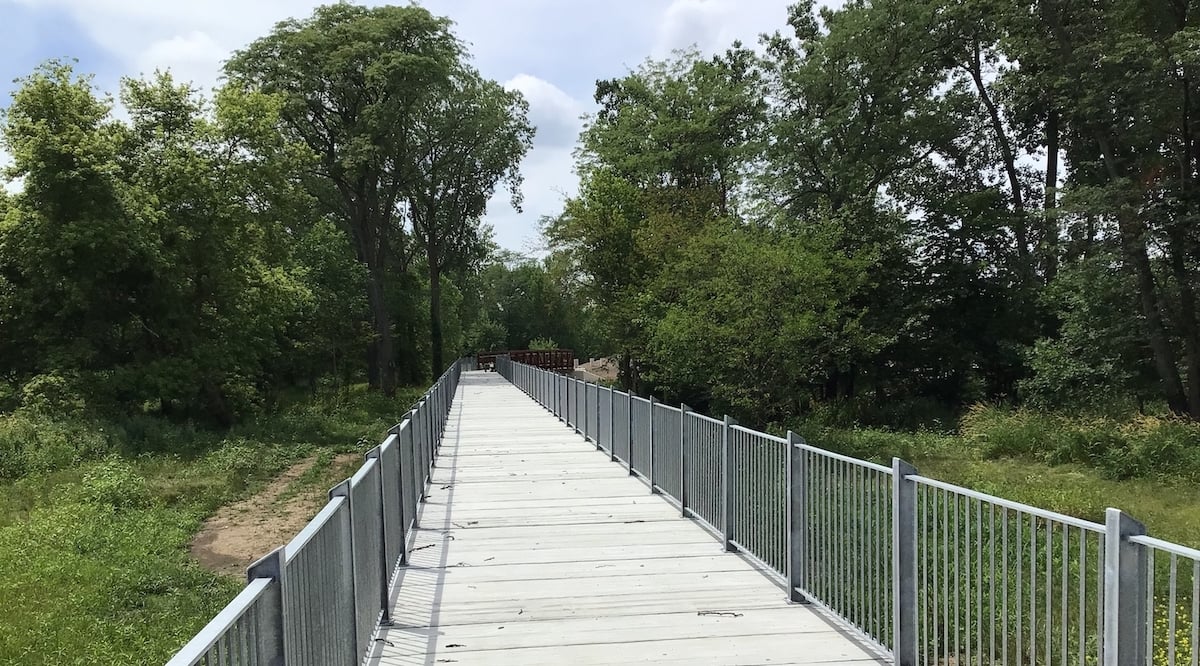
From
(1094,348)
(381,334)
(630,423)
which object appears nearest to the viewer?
(630,423)

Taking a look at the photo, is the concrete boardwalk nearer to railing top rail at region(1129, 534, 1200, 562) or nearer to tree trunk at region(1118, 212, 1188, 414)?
railing top rail at region(1129, 534, 1200, 562)

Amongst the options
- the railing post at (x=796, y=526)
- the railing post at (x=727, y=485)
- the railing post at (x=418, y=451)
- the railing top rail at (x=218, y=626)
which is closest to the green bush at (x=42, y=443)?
the railing post at (x=418, y=451)

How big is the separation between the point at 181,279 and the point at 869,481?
23591 millimetres

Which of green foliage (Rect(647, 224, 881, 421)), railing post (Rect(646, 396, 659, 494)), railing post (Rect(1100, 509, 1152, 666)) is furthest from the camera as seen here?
green foliage (Rect(647, 224, 881, 421))

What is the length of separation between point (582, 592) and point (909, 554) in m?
2.59

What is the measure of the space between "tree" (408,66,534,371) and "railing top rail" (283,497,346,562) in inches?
1569

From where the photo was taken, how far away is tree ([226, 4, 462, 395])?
125ft

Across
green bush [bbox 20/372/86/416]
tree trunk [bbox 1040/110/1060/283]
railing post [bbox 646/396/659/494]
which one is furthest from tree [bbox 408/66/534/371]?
railing post [bbox 646/396/659/494]

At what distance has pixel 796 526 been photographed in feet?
19.0

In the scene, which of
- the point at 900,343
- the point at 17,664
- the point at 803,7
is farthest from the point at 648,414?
the point at 803,7

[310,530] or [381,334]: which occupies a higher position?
[381,334]

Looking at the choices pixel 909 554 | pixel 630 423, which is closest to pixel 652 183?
pixel 630 423

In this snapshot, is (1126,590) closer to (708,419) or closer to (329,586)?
(329,586)

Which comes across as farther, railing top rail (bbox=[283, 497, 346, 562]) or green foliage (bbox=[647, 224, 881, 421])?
green foliage (bbox=[647, 224, 881, 421])
